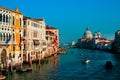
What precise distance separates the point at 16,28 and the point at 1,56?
6351mm

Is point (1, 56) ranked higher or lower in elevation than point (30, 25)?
lower

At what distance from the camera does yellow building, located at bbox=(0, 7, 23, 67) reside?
42.4 metres

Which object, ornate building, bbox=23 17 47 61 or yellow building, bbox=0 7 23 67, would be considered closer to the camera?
yellow building, bbox=0 7 23 67

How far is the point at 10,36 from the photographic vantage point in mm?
44656

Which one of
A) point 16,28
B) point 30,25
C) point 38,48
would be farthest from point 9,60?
point 38,48

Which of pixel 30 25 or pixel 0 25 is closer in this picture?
pixel 0 25

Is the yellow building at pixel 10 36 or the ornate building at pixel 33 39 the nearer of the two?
the yellow building at pixel 10 36

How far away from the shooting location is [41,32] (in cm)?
7100

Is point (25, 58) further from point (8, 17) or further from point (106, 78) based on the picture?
point (106, 78)

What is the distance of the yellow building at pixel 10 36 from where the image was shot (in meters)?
42.4

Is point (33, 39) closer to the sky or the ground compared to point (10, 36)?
closer to the sky

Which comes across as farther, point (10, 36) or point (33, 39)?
point (33, 39)

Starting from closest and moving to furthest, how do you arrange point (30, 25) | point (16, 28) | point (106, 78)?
point (106, 78), point (16, 28), point (30, 25)

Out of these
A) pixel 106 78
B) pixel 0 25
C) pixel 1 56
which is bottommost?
pixel 106 78
